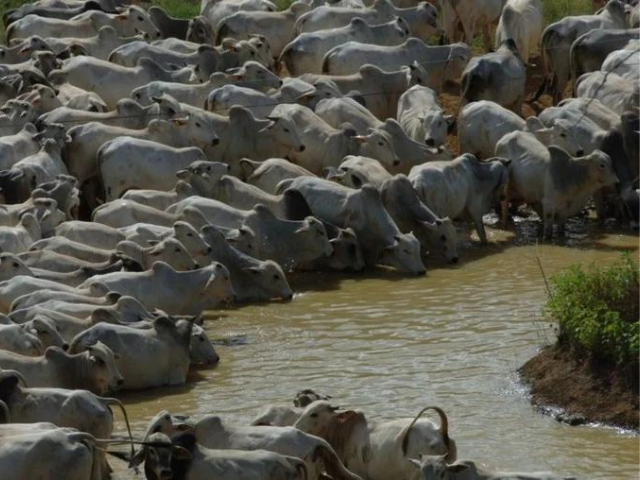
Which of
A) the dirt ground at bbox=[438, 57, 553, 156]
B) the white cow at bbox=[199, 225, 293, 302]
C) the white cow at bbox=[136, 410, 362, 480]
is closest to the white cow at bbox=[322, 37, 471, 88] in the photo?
the dirt ground at bbox=[438, 57, 553, 156]

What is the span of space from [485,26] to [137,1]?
634 centimetres

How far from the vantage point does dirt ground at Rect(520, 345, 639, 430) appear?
11586mm

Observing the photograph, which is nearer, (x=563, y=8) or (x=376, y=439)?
(x=376, y=439)

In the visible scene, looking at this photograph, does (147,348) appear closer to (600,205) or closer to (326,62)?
(600,205)

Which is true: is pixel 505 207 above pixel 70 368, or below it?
above

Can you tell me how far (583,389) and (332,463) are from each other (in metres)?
2.38

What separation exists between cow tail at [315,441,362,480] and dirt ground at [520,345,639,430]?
2.10 meters

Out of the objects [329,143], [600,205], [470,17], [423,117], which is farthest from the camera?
[470,17]

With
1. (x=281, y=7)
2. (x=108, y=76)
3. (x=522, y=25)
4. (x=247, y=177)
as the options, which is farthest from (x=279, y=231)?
(x=281, y=7)

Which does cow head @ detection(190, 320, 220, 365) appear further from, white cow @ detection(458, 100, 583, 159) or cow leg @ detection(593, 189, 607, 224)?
white cow @ detection(458, 100, 583, 159)

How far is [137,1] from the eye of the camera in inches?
1112

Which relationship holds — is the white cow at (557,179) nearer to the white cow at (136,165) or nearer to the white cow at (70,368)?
the white cow at (136,165)

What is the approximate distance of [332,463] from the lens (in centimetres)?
1023

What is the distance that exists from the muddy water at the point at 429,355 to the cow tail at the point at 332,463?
1200mm
